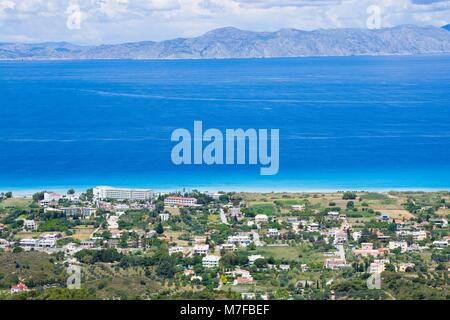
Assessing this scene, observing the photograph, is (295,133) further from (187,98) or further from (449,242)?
(449,242)

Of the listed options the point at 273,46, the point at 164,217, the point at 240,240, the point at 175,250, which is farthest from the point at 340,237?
the point at 273,46

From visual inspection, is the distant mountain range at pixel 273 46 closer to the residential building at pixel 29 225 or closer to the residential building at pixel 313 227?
the residential building at pixel 29 225

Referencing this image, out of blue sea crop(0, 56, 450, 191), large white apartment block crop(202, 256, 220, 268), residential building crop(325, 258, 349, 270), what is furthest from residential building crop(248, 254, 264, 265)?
blue sea crop(0, 56, 450, 191)


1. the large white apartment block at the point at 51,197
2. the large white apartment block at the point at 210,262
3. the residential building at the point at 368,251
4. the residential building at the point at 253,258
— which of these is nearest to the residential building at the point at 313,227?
the residential building at the point at 368,251

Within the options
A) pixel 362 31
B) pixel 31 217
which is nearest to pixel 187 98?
pixel 31 217

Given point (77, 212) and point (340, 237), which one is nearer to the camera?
point (340, 237)

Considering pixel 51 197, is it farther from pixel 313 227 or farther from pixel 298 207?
pixel 313 227
